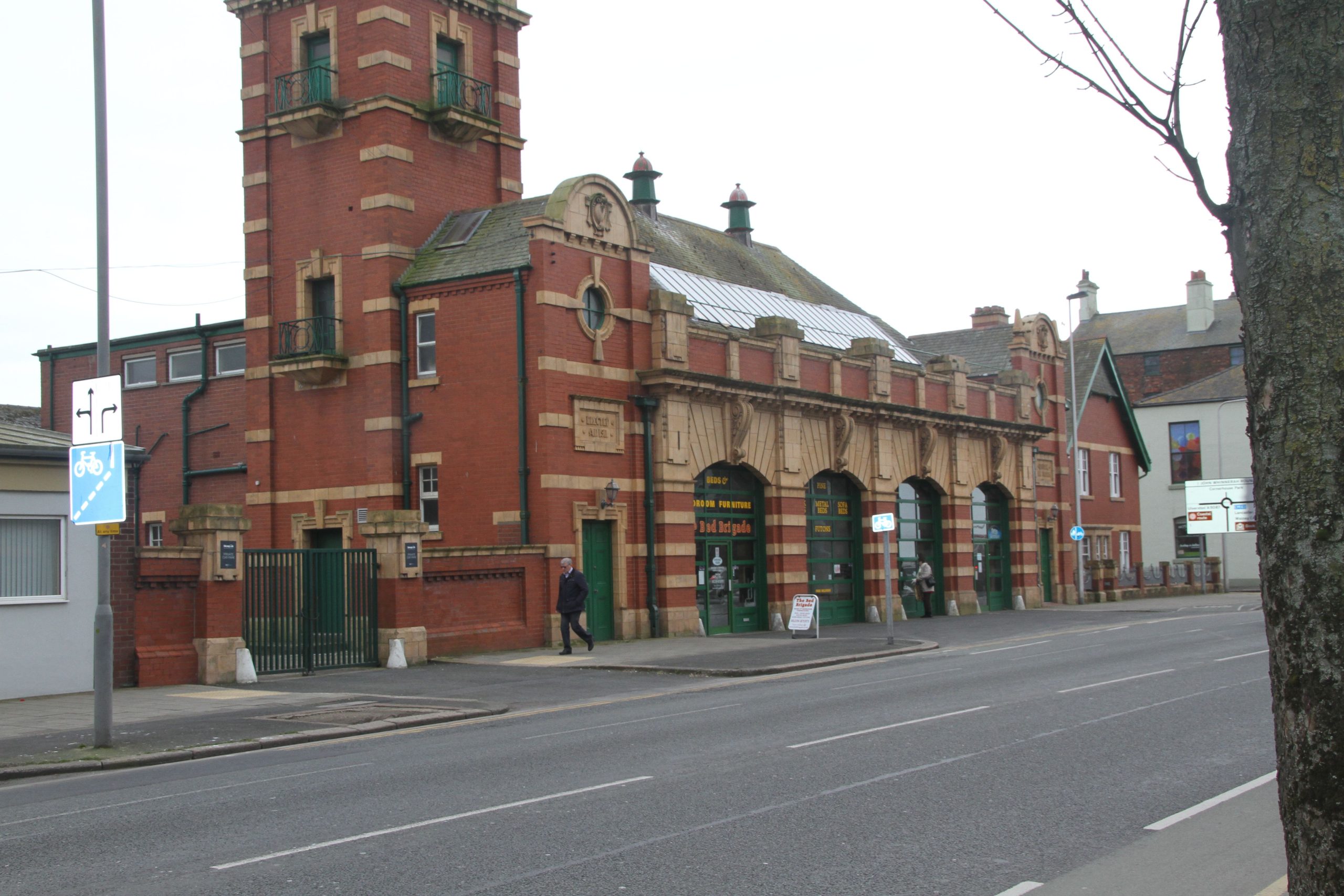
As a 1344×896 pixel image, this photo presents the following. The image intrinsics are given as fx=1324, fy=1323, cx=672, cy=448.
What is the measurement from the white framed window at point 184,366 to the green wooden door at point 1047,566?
27896mm

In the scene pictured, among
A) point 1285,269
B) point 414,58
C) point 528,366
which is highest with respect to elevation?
point 414,58

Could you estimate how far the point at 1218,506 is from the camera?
50.2m

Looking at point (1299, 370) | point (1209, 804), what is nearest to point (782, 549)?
point (1209, 804)

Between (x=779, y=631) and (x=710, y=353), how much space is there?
6.73 metres

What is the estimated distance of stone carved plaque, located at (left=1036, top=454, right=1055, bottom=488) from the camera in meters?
45.7

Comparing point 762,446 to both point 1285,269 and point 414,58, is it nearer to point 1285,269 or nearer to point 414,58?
point 414,58

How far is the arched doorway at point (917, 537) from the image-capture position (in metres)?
37.5

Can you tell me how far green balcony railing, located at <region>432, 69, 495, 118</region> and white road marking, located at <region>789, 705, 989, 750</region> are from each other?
65.3 ft

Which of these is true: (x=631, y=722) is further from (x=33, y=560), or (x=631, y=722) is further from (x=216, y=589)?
(x=33, y=560)

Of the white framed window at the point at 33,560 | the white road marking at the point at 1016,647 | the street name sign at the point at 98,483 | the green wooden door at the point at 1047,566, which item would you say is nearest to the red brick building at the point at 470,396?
the white framed window at the point at 33,560

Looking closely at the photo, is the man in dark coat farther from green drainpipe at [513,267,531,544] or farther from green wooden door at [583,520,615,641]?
green wooden door at [583,520,615,641]

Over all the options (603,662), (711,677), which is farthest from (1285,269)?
(603,662)

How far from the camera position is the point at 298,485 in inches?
1189

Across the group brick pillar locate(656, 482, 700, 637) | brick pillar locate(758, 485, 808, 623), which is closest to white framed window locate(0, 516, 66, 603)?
brick pillar locate(656, 482, 700, 637)
